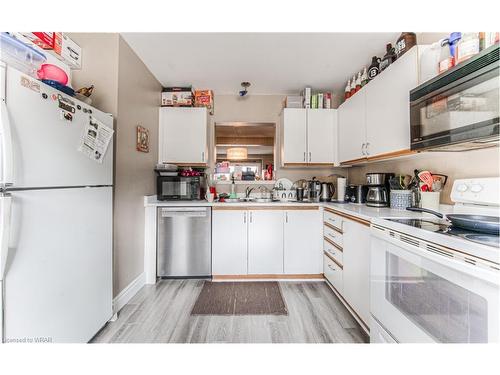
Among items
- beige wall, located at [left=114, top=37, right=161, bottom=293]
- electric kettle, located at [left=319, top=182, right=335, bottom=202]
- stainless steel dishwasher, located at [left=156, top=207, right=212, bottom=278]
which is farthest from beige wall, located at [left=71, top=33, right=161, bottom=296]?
electric kettle, located at [left=319, top=182, right=335, bottom=202]

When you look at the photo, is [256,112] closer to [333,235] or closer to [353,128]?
[353,128]

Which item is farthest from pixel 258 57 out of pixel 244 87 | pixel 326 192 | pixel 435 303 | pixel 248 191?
pixel 435 303

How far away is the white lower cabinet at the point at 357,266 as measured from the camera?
1.57 metres

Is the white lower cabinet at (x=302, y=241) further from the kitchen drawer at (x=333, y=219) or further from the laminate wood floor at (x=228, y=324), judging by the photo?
the laminate wood floor at (x=228, y=324)

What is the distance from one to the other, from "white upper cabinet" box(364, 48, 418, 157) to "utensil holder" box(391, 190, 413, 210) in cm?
36

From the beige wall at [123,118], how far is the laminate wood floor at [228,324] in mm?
315

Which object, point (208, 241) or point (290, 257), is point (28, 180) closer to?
point (208, 241)

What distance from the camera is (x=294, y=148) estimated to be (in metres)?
2.89

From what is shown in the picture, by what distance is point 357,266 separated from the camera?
171 cm

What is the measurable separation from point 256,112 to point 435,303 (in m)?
2.91

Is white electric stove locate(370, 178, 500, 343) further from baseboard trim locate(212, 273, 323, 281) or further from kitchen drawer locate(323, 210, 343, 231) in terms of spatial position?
baseboard trim locate(212, 273, 323, 281)

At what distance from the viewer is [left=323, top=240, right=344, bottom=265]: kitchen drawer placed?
6.69 feet
